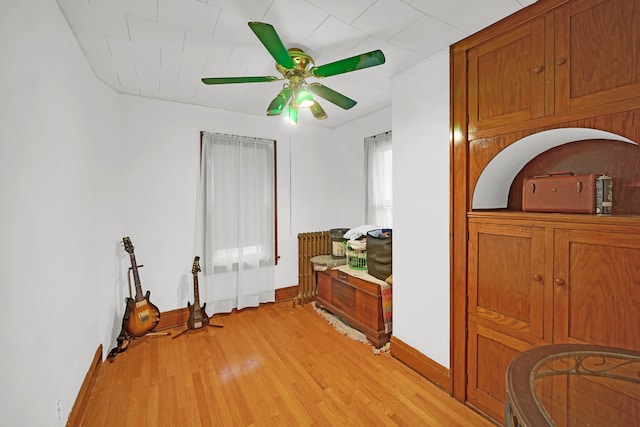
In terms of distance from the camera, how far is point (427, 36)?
1.86m

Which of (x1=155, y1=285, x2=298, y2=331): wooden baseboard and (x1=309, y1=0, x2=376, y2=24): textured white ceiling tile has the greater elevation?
(x1=309, y1=0, x2=376, y2=24): textured white ceiling tile

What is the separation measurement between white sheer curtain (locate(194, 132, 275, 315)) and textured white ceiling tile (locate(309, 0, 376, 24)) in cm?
219

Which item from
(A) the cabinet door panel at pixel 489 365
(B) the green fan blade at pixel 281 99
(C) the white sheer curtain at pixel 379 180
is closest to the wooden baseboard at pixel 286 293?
(C) the white sheer curtain at pixel 379 180

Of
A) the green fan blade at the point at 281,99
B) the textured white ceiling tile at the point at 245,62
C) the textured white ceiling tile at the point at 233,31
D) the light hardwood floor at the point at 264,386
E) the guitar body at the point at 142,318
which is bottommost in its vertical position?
the light hardwood floor at the point at 264,386

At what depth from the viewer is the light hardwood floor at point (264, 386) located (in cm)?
181

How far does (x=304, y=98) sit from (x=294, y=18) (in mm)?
458

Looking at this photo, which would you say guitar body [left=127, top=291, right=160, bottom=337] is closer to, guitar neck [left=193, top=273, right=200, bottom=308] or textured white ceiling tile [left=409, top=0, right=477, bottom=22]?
guitar neck [left=193, top=273, right=200, bottom=308]

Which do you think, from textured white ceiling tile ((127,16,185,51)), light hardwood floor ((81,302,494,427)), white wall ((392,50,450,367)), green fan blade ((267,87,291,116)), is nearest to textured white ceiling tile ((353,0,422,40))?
white wall ((392,50,450,367))

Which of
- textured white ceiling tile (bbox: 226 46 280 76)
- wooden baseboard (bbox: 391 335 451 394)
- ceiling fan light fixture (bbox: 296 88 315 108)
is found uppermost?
textured white ceiling tile (bbox: 226 46 280 76)

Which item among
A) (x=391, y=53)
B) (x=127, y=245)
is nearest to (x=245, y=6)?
(x=391, y=53)

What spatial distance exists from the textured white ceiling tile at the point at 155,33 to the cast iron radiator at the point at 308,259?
8.74 feet

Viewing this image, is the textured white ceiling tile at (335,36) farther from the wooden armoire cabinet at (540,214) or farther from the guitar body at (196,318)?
the guitar body at (196,318)

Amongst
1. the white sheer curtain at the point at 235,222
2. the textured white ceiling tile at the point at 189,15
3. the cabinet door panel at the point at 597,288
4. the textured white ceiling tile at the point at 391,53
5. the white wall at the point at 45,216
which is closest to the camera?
the white wall at the point at 45,216

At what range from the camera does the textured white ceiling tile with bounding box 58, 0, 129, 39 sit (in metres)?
1.56
